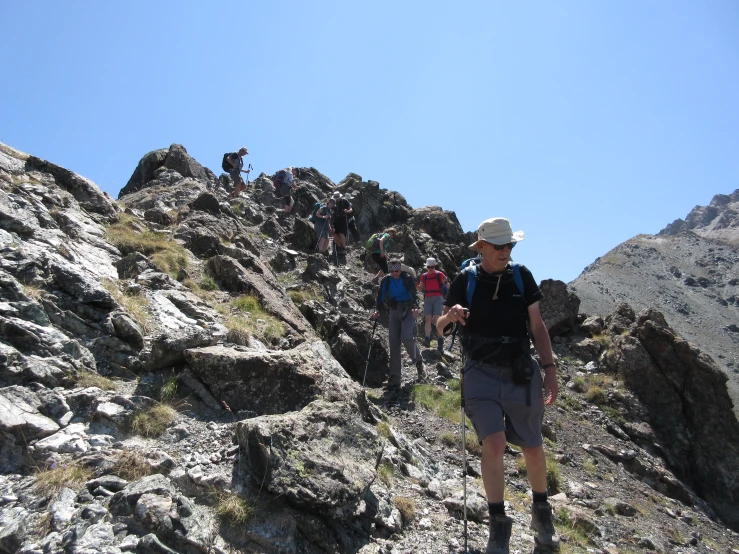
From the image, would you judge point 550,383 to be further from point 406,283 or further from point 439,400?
point 406,283

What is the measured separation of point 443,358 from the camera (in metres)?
14.7

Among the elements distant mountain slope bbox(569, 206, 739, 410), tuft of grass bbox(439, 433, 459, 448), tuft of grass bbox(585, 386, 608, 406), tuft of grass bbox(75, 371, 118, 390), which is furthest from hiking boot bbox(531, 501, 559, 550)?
distant mountain slope bbox(569, 206, 739, 410)

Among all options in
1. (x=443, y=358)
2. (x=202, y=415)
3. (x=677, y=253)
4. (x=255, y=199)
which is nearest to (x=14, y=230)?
(x=202, y=415)

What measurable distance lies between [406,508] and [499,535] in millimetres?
1065

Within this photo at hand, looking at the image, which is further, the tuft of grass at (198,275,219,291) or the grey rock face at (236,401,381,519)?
the tuft of grass at (198,275,219,291)

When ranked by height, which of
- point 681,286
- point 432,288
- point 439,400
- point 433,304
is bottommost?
point 439,400

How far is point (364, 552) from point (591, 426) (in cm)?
1226

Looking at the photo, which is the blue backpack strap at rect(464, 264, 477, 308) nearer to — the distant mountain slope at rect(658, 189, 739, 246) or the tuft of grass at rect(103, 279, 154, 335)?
the tuft of grass at rect(103, 279, 154, 335)

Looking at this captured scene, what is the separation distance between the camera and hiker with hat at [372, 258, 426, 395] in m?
11.3

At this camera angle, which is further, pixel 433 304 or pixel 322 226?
pixel 322 226

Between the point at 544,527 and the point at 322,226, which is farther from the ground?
the point at 322,226

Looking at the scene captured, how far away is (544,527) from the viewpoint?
4.53 meters

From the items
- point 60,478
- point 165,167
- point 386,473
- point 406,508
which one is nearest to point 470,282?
point 406,508

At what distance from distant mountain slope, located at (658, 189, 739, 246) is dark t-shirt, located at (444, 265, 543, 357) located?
176 m
